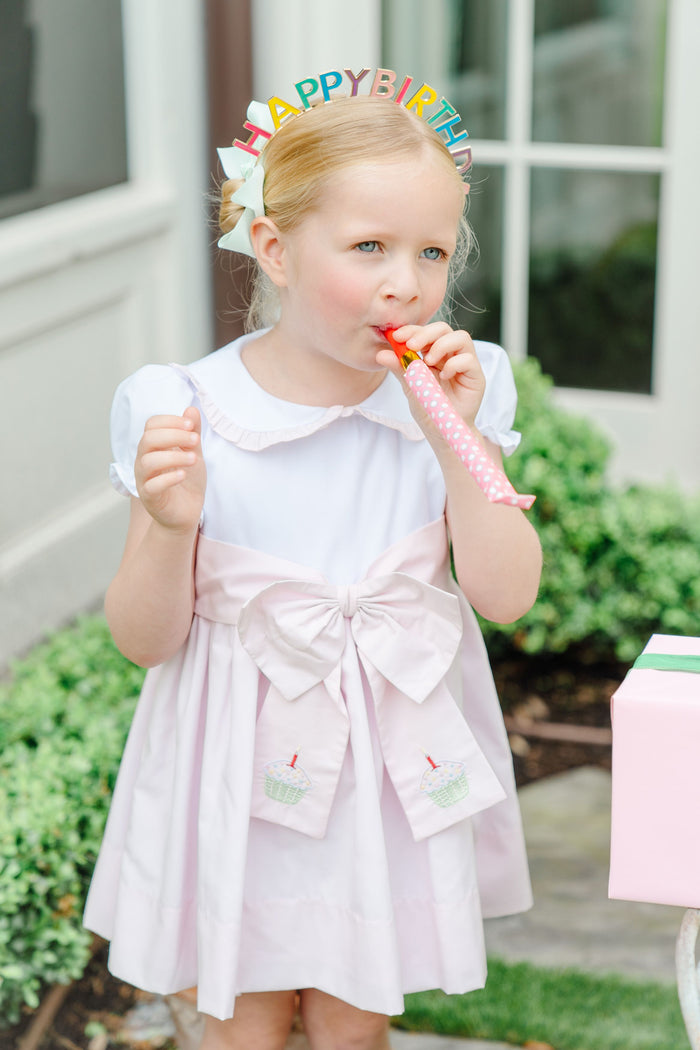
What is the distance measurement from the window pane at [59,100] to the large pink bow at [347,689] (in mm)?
1749

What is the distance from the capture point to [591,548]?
3232 millimetres

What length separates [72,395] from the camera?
3162 millimetres

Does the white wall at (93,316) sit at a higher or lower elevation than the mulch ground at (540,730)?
higher

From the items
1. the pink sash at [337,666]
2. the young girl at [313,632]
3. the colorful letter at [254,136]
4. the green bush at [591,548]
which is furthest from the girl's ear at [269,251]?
the green bush at [591,548]

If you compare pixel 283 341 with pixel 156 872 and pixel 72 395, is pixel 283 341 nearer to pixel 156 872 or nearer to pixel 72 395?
pixel 156 872

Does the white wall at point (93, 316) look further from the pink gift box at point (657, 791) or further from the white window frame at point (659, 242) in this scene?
the pink gift box at point (657, 791)

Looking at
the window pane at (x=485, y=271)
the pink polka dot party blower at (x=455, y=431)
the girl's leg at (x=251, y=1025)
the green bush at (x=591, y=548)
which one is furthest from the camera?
the window pane at (x=485, y=271)

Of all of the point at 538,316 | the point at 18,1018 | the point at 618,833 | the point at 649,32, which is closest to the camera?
the point at 618,833

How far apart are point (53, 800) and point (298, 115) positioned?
1189mm

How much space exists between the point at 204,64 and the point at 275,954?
2.64 meters

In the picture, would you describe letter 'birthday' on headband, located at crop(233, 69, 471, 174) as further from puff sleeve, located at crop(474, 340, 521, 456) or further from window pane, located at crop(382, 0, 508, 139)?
window pane, located at crop(382, 0, 508, 139)

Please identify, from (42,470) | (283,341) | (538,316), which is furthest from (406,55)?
(283,341)

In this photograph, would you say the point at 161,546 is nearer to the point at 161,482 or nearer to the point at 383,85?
the point at 161,482

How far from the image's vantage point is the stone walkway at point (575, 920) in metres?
2.31
